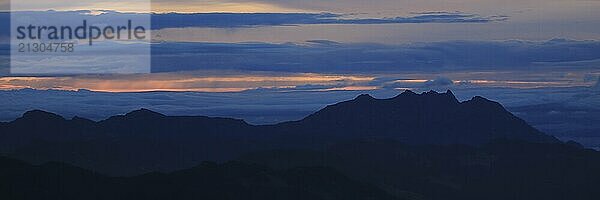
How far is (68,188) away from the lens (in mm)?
163000

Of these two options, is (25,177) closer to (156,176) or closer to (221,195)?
(156,176)

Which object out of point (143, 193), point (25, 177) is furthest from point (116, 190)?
point (25, 177)

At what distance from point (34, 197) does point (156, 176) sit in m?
20.2

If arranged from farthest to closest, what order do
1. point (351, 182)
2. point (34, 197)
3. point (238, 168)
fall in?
point (351, 182) < point (238, 168) < point (34, 197)

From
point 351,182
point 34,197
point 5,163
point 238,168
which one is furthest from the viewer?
point 351,182

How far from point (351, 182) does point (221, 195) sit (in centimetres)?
3485

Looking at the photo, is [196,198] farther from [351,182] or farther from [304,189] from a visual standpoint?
[351,182]

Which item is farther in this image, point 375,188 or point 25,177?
point 375,188

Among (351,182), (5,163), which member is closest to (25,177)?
(5,163)

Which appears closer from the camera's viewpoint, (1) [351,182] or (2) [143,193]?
(2) [143,193]

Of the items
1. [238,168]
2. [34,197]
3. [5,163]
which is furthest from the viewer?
[238,168]

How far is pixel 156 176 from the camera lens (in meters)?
169

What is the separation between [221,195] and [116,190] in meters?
16.6

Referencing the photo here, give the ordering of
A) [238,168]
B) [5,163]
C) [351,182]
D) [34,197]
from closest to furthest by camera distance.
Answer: [34,197] → [5,163] → [238,168] → [351,182]
